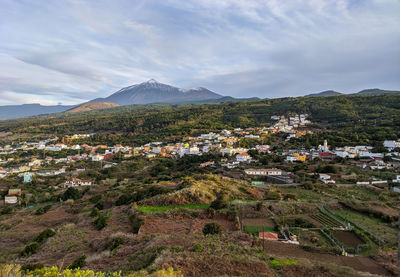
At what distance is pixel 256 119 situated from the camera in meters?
88.9

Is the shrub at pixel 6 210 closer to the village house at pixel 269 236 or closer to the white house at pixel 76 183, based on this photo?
the white house at pixel 76 183

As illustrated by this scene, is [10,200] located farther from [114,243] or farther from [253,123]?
[253,123]

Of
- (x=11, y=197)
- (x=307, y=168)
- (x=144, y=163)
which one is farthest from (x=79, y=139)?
(x=307, y=168)

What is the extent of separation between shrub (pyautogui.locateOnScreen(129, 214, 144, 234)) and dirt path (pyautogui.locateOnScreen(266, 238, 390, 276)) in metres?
6.60

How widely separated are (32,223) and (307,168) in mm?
29438

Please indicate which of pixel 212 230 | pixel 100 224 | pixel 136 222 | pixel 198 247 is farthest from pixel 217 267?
pixel 100 224

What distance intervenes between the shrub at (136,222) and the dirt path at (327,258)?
260 inches

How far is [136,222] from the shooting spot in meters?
13.0

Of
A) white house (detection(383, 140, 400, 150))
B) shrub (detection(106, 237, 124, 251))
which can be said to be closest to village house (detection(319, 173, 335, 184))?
shrub (detection(106, 237, 124, 251))

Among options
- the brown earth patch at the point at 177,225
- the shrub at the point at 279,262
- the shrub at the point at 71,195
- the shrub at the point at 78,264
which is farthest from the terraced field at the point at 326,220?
the shrub at the point at 71,195

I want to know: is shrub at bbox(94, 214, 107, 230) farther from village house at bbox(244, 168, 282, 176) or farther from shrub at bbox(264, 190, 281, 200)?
village house at bbox(244, 168, 282, 176)

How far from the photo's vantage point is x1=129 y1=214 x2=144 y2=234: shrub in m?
12.3

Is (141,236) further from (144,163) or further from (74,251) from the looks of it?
(144,163)

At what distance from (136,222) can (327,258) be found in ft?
31.2
